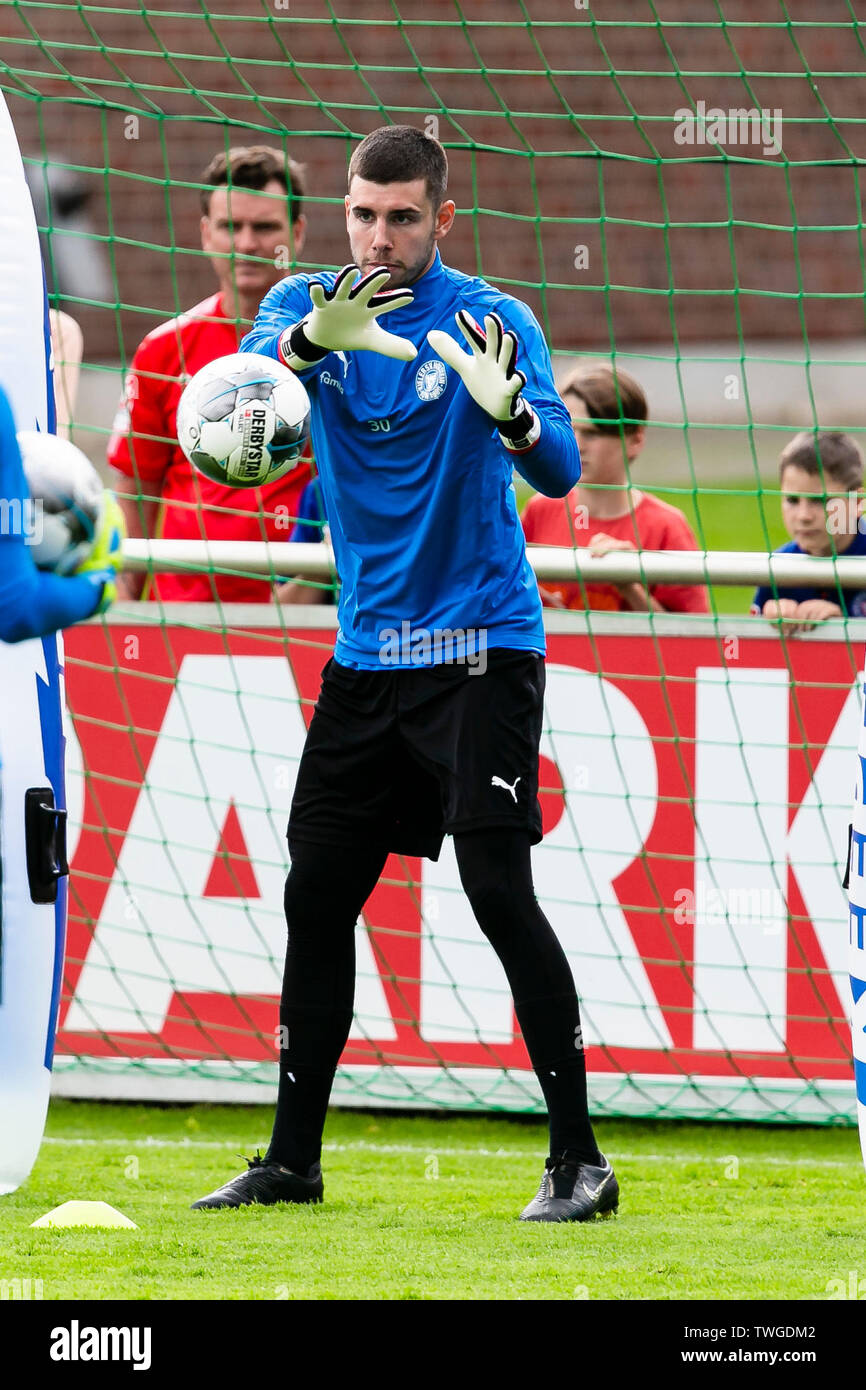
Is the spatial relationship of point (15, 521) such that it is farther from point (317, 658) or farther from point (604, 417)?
point (604, 417)

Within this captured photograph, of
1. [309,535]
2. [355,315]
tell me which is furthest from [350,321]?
[309,535]

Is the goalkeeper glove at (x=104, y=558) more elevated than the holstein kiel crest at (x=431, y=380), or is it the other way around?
the holstein kiel crest at (x=431, y=380)

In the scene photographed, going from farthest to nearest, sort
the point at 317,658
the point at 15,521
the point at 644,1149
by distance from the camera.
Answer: the point at 317,658, the point at 644,1149, the point at 15,521

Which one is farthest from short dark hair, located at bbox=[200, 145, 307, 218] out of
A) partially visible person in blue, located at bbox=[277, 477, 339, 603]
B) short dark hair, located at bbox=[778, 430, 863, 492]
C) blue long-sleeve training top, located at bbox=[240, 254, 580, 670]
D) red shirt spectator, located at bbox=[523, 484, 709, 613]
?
blue long-sleeve training top, located at bbox=[240, 254, 580, 670]

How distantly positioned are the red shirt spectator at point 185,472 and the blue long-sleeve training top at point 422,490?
1.55m

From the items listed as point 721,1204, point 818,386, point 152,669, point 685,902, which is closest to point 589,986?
point 685,902

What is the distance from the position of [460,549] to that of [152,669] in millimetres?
1735

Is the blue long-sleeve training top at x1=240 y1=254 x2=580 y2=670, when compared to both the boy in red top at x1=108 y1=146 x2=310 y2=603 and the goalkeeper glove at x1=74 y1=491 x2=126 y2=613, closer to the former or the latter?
the goalkeeper glove at x1=74 y1=491 x2=126 y2=613

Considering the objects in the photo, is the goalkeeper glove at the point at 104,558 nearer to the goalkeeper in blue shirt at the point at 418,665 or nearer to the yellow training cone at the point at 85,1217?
the goalkeeper in blue shirt at the point at 418,665

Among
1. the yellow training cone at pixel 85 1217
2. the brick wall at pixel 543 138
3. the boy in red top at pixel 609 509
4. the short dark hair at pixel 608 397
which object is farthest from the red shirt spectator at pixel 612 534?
the brick wall at pixel 543 138

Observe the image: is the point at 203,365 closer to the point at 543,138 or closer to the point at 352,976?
the point at 352,976

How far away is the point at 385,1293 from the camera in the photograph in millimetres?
3000

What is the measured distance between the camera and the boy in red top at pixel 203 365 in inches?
209
